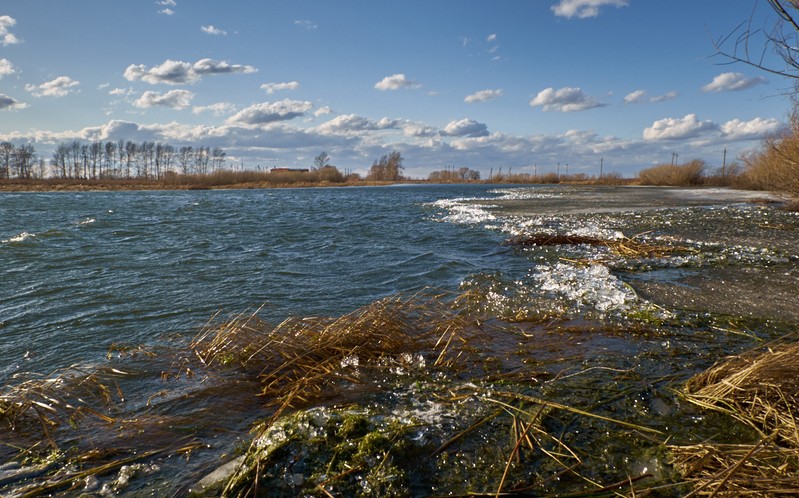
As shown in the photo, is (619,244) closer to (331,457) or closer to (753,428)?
(753,428)

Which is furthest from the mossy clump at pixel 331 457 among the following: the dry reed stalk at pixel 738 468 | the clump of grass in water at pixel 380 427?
the dry reed stalk at pixel 738 468

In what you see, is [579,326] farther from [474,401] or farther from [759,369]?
[474,401]

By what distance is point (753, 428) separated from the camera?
2684mm

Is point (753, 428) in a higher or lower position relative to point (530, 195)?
lower

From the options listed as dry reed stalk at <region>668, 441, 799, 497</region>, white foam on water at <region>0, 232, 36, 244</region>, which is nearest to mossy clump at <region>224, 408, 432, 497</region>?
dry reed stalk at <region>668, 441, 799, 497</region>

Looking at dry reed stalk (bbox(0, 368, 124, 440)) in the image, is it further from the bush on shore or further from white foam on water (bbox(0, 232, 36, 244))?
the bush on shore

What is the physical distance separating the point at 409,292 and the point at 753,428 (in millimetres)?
4829

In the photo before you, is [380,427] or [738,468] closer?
[738,468]

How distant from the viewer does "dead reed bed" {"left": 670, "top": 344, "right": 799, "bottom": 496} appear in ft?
6.75

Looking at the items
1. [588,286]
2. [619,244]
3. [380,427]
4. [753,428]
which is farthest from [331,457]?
[619,244]

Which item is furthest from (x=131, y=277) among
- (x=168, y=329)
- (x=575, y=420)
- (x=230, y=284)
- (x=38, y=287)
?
(x=575, y=420)

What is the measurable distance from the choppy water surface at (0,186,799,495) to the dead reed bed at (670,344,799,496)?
8.2 inches

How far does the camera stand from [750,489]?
2.01 meters

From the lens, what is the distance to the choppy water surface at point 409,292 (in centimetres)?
329
